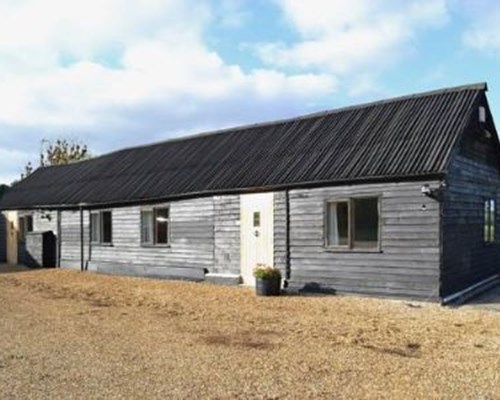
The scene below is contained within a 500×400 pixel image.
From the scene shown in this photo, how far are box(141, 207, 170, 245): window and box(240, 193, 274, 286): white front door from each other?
3.48 meters

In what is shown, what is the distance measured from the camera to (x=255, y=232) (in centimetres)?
1602

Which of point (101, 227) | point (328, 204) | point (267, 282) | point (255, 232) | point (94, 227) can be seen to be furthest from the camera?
point (94, 227)

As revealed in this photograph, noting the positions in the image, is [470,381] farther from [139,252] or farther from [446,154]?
[139,252]

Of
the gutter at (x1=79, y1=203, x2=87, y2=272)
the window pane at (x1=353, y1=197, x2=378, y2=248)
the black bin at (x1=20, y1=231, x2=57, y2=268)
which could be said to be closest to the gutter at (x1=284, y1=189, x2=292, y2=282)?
the window pane at (x1=353, y1=197, x2=378, y2=248)

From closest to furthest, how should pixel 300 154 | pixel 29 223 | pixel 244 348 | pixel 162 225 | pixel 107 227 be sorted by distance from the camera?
pixel 244 348 → pixel 300 154 → pixel 162 225 → pixel 107 227 → pixel 29 223

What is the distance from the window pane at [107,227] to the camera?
69.6 ft

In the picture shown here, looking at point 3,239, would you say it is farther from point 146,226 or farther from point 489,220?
point 489,220

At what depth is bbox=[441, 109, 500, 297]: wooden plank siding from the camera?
13.1 metres

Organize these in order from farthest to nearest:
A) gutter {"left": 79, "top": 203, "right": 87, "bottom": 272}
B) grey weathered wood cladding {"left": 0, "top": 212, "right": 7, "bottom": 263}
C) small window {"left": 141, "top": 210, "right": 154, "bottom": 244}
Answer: grey weathered wood cladding {"left": 0, "top": 212, "right": 7, "bottom": 263}
gutter {"left": 79, "top": 203, "right": 87, "bottom": 272}
small window {"left": 141, "top": 210, "right": 154, "bottom": 244}

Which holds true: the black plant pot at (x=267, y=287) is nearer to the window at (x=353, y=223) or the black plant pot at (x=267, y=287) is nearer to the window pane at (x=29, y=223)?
the window at (x=353, y=223)

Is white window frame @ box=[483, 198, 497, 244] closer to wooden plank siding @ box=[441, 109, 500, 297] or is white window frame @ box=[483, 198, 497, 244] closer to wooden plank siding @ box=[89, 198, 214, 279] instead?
wooden plank siding @ box=[441, 109, 500, 297]

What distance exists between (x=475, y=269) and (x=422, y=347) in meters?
7.29

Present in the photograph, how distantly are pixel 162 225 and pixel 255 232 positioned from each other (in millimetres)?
4323

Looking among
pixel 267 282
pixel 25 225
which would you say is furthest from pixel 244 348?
pixel 25 225
